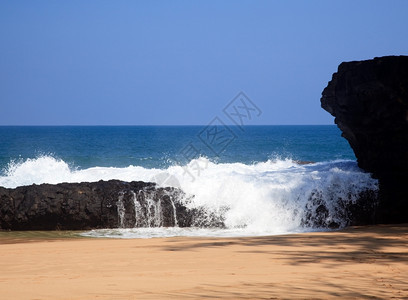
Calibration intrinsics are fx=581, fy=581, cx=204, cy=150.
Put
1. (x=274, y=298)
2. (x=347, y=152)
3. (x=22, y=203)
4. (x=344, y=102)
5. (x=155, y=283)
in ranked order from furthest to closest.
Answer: (x=347, y=152) → (x=344, y=102) → (x=22, y=203) → (x=155, y=283) → (x=274, y=298)

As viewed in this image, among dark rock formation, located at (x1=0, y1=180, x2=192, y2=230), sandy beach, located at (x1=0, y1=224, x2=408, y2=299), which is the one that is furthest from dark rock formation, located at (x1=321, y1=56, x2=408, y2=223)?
dark rock formation, located at (x1=0, y1=180, x2=192, y2=230)

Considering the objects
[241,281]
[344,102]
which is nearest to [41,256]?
[241,281]

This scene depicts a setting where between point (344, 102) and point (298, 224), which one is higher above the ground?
point (344, 102)

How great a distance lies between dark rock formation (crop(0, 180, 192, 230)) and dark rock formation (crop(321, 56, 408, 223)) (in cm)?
440

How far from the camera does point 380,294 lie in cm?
572

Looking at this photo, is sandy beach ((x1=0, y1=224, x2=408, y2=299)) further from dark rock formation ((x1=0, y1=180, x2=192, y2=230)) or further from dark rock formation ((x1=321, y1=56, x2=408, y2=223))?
dark rock formation ((x1=321, y1=56, x2=408, y2=223))

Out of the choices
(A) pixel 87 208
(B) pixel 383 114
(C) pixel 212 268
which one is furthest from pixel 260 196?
(C) pixel 212 268

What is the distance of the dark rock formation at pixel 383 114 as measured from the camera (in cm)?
1275

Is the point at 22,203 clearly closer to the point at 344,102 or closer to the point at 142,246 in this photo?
the point at 142,246

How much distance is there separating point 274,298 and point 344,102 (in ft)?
27.8

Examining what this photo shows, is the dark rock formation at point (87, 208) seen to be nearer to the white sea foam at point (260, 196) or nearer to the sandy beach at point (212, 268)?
the white sea foam at point (260, 196)

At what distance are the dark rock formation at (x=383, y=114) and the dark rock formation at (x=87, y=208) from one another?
4.40 m

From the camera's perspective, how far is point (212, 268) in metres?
7.11

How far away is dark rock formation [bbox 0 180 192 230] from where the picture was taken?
1227 cm
